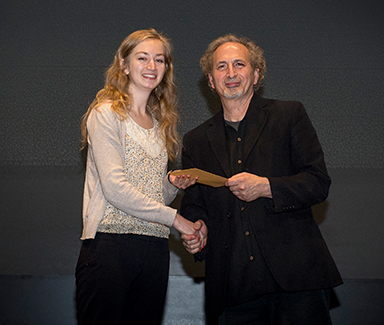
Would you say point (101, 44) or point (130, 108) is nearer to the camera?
point (130, 108)

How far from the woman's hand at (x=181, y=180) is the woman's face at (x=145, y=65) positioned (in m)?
0.45

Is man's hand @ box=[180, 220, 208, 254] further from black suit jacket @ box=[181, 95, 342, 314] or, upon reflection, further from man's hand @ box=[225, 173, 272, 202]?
man's hand @ box=[225, 173, 272, 202]

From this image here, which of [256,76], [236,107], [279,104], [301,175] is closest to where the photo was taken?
[301,175]

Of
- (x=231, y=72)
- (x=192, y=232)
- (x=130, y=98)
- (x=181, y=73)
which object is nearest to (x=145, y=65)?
(x=130, y=98)

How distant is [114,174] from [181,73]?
90.4 inches

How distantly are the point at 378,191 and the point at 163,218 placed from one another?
102 inches

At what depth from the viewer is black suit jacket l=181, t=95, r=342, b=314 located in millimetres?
1648

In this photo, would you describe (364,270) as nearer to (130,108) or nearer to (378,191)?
(378,191)

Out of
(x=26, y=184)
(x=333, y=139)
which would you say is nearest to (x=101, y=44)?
(x=26, y=184)

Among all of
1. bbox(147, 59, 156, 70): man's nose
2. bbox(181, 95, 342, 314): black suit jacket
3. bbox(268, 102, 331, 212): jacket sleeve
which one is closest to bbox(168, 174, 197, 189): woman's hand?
bbox(181, 95, 342, 314): black suit jacket

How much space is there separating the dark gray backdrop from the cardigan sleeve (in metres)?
2.01

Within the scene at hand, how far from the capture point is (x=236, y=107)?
6.63 feet

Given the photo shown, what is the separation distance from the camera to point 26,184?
3.63 meters

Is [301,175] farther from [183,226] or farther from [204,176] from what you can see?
[183,226]
